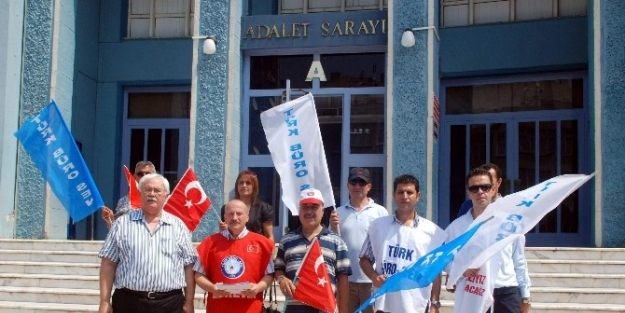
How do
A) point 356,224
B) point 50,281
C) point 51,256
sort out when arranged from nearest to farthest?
point 356,224 < point 50,281 < point 51,256

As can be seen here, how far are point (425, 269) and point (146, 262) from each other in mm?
1851

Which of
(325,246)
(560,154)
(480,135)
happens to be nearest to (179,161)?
(480,135)

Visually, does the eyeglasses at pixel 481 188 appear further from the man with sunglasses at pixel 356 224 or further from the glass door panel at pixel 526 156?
the glass door panel at pixel 526 156

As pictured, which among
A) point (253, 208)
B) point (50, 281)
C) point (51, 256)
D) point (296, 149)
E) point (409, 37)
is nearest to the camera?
point (253, 208)

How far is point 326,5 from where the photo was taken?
525 inches

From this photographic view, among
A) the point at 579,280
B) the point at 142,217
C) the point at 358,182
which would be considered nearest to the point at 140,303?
the point at 142,217

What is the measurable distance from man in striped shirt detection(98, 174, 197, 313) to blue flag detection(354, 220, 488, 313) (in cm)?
133

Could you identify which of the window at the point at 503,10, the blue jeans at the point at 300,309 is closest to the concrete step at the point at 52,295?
the blue jeans at the point at 300,309

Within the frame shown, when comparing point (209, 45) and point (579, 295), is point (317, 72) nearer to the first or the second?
point (209, 45)

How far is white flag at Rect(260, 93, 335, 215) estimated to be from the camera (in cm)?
673

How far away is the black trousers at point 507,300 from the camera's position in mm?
5309

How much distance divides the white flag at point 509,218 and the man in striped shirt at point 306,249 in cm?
84

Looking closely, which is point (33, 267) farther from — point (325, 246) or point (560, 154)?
point (560, 154)

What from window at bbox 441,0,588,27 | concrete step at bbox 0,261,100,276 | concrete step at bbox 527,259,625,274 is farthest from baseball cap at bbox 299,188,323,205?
window at bbox 441,0,588,27
